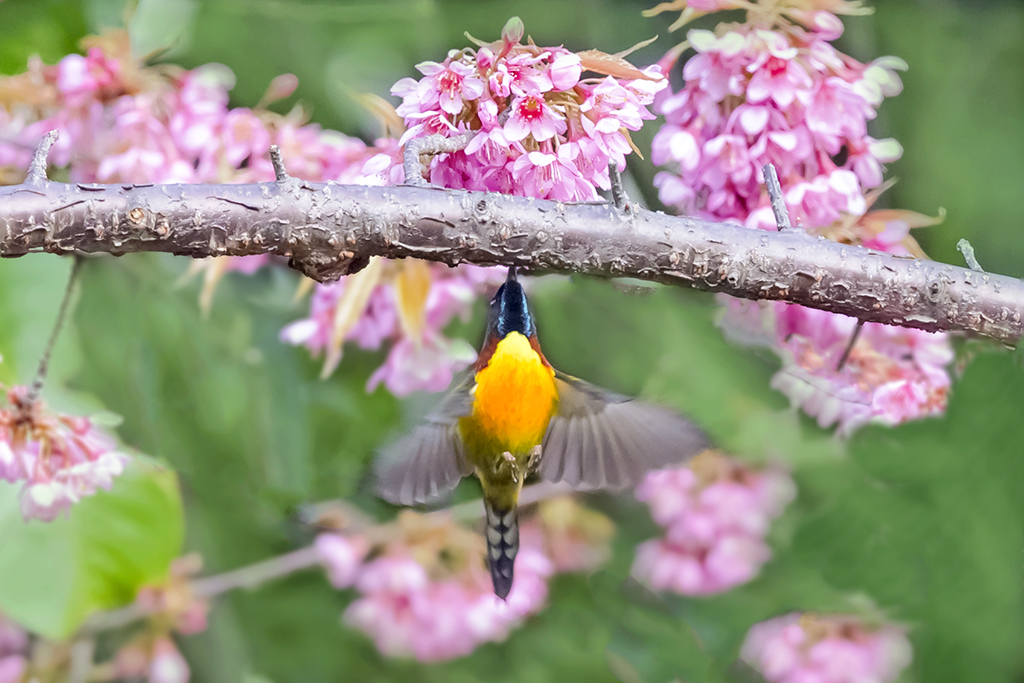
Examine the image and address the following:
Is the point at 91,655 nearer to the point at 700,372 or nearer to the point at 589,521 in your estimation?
the point at 589,521

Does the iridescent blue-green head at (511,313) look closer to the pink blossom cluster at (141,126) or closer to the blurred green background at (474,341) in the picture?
the blurred green background at (474,341)

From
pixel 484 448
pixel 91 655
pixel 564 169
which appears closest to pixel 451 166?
pixel 564 169

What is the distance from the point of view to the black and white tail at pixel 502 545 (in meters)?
0.56

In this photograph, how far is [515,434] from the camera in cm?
55

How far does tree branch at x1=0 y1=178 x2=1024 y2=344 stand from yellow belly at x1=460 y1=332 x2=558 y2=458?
0.30ft

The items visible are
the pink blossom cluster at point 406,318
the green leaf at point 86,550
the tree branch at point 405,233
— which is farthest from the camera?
the green leaf at point 86,550

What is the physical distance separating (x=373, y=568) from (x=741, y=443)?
46cm

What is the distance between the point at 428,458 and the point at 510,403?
66 mm

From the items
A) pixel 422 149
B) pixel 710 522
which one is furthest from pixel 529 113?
pixel 710 522

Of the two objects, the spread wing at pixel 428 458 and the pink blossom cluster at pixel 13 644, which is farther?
the pink blossom cluster at pixel 13 644

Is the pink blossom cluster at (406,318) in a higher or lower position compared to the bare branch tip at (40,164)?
lower

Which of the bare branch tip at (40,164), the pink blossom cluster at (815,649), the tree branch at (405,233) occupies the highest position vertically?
the bare branch tip at (40,164)

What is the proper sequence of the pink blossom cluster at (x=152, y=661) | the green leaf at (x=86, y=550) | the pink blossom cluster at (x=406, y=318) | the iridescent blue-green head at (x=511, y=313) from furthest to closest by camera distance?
the pink blossom cluster at (x=152, y=661) < the green leaf at (x=86, y=550) < the pink blossom cluster at (x=406, y=318) < the iridescent blue-green head at (x=511, y=313)

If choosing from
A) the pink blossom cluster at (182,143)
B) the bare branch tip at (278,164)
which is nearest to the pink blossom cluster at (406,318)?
the pink blossom cluster at (182,143)
